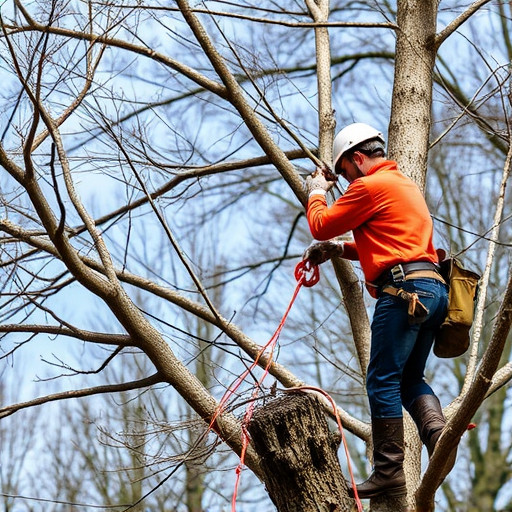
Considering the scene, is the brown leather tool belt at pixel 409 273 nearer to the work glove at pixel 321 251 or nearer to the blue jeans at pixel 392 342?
the blue jeans at pixel 392 342

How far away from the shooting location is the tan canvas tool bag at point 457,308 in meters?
4.27

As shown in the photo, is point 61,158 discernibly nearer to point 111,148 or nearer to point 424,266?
point 111,148

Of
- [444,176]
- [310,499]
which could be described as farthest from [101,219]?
[444,176]

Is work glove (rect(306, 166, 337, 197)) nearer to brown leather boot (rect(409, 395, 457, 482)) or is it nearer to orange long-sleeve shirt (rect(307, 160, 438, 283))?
orange long-sleeve shirt (rect(307, 160, 438, 283))

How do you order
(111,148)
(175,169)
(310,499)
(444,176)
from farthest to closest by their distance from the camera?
(444,176) < (175,169) < (111,148) < (310,499)

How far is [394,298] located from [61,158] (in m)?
2.05

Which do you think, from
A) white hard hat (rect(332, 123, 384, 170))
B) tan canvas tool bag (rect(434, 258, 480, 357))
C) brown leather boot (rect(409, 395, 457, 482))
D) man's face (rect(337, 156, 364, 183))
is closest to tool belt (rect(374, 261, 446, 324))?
tan canvas tool bag (rect(434, 258, 480, 357))

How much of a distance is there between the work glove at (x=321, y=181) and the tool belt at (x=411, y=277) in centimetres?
65

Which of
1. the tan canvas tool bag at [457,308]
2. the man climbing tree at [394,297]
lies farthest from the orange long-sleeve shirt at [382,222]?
the tan canvas tool bag at [457,308]

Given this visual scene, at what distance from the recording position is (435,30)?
607 centimetres

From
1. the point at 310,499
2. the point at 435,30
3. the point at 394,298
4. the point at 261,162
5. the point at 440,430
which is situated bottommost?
the point at 310,499

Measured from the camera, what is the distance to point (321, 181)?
4.74 m

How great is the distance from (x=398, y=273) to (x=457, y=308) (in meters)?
0.38

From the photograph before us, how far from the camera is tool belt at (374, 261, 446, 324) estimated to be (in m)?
4.05
